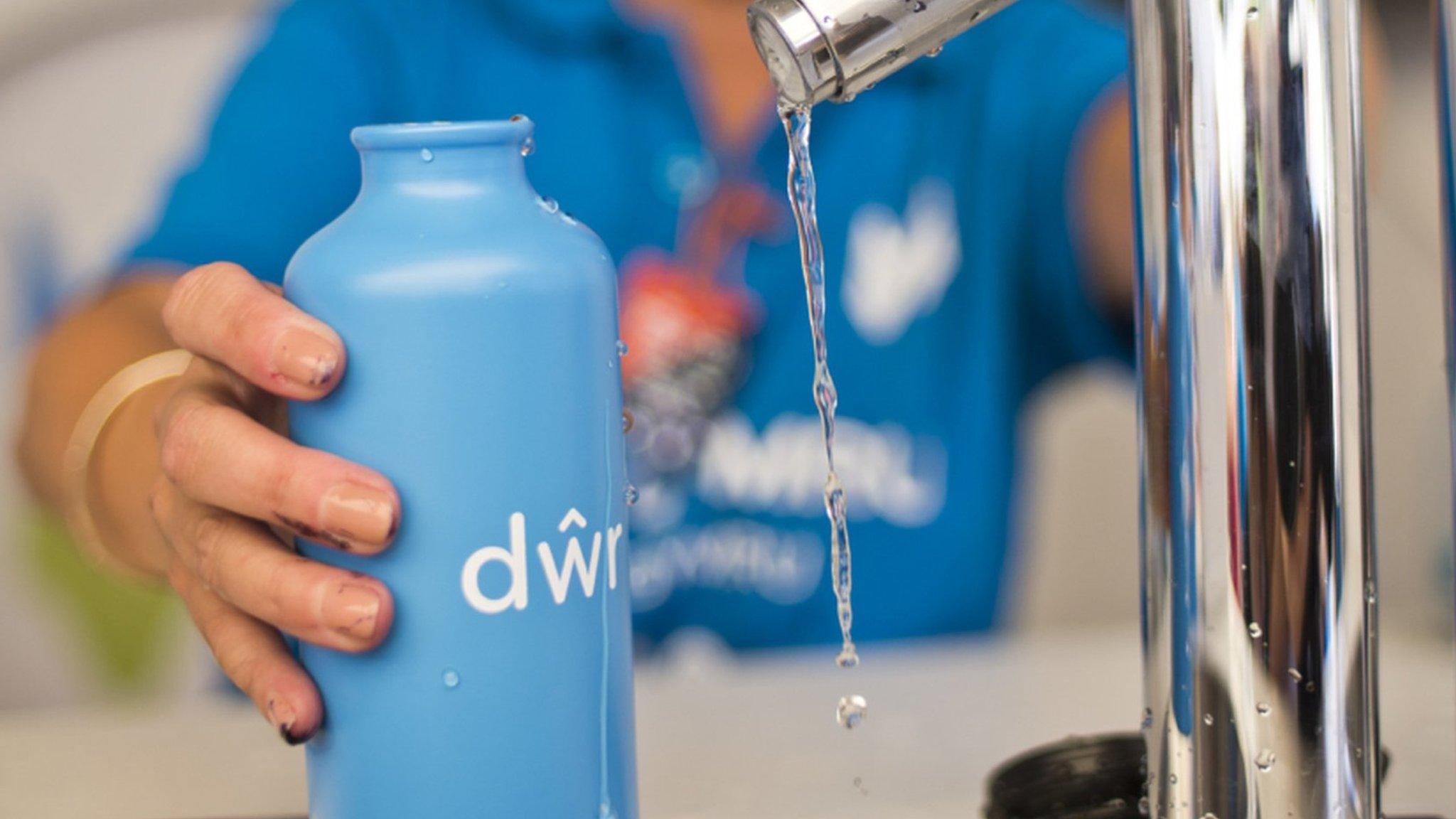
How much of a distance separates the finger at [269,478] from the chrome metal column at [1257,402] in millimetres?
215

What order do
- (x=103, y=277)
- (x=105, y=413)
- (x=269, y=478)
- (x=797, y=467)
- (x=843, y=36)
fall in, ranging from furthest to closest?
(x=103, y=277) < (x=797, y=467) < (x=105, y=413) < (x=269, y=478) < (x=843, y=36)

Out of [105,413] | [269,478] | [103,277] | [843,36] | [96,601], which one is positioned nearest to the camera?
[843,36]

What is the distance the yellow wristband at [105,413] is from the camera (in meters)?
0.74

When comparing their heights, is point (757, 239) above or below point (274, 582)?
above

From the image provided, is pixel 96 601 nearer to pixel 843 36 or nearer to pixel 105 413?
pixel 105 413

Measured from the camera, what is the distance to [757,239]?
1.12m

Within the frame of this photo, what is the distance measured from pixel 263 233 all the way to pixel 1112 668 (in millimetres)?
687

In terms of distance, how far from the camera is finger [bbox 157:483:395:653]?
0.40 metres

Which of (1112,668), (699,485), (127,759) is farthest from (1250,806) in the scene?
(699,485)

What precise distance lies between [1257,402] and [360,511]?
0.24 meters

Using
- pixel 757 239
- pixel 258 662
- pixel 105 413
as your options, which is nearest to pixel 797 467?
pixel 757 239

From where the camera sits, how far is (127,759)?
62 centimetres

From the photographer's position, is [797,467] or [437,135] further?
[797,467]

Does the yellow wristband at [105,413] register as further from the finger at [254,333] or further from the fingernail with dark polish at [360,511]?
the fingernail with dark polish at [360,511]
